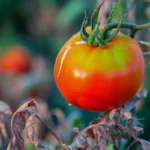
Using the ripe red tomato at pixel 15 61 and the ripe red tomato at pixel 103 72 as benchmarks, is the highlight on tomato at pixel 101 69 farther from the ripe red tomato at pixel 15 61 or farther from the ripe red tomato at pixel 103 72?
the ripe red tomato at pixel 15 61

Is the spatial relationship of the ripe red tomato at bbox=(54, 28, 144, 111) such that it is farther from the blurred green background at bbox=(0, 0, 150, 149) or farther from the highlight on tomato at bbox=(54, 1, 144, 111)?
the blurred green background at bbox=(0, 0, 150, 149)

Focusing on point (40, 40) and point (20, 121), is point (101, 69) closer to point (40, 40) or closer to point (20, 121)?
point (20, 121)

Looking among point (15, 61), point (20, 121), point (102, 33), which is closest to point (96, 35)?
point (102, 33)

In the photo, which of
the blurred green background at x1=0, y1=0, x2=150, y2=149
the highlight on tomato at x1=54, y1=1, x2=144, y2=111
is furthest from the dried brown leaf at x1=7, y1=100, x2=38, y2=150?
the blurred green background at x1=0, y1=0, x2=150, y2=149

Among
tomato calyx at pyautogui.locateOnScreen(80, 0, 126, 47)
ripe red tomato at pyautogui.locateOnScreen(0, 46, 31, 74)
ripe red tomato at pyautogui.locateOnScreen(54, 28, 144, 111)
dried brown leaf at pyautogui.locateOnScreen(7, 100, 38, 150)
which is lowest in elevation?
ripe red tomato at pyautogui.locateOnScreen(0, 46, 31, 74)

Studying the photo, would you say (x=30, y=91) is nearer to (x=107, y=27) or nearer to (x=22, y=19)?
(x=22, y=19)


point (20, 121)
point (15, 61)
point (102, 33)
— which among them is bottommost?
point (15, 61)

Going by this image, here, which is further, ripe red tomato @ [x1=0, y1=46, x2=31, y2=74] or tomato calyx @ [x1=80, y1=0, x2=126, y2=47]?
ripe red tomato @ [x1=0, y1=46, x2=31, y2=74]
